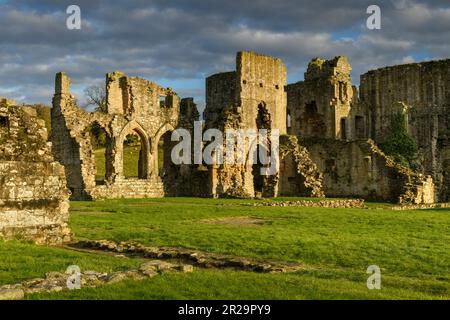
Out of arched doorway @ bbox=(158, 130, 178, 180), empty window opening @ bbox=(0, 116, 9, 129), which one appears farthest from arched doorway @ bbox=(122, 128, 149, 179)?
empty window opening @ bbox=(0, 116, 9, 129)

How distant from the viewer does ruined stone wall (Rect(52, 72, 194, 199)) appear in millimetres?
31719

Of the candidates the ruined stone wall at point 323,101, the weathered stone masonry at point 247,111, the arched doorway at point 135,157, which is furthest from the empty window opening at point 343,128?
the arched doorway at point 135,157

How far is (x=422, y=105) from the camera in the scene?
51969 mm

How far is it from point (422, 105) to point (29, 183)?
43827 mm

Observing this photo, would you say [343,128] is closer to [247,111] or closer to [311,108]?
[311,108]

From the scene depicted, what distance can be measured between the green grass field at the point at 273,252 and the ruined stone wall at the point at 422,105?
3140 cm

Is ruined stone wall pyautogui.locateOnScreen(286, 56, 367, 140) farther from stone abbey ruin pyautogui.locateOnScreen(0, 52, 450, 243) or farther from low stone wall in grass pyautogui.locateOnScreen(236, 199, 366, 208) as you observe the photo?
low stone wall in grass pyautogui.locateOnScreen(236, 199, 366, 208)

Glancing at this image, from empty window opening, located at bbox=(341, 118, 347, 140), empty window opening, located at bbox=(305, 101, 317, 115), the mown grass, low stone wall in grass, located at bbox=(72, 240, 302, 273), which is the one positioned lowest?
low stone wall in grass, located at bbox=(72, 240, 302, 273)

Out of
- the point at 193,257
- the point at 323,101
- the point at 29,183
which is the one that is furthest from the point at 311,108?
the point at 193,257

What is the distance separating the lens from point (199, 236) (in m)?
14.8

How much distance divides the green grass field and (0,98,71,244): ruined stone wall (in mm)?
1127

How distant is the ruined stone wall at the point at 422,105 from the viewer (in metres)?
50.2

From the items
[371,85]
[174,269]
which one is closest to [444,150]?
[371,85]

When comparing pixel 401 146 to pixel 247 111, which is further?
pixel 401 146
